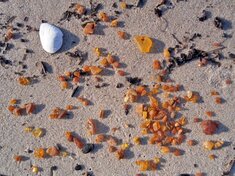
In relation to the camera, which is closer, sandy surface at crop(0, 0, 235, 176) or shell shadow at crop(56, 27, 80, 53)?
sandy surface at crop(0, 0, 235, 176)

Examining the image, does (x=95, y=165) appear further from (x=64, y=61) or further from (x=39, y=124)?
(x=64, y=61)

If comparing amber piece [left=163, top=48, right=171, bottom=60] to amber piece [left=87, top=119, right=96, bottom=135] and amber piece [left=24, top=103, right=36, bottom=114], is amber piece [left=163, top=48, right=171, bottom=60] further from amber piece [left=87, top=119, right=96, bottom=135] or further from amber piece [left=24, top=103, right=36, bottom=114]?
amber piece [left=24, top=103, right=36, bottom=114]

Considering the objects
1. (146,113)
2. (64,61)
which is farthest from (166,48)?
(64,61)

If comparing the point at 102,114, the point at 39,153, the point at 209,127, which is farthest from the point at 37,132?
the point at 209,127

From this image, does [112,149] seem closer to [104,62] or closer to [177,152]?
[177,152]

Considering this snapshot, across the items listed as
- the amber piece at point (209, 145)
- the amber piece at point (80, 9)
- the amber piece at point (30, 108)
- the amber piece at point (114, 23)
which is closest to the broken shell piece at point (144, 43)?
the amber piece at point (114, 23)

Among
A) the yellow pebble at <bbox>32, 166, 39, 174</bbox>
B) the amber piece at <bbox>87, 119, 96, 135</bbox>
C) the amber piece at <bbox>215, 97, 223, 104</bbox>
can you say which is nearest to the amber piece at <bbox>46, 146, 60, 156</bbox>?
the yellow pebble at <bbox>32, 166, 39, 174</bbox>
